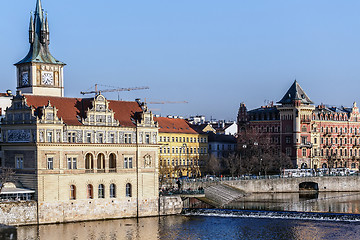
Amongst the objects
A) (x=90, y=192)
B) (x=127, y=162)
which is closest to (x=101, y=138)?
(x=127, y=162)

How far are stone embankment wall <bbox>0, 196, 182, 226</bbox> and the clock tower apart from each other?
62.9ft

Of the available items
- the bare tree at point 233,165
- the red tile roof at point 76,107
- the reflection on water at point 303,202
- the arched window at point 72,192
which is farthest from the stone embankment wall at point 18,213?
the bare tree at point 233,165

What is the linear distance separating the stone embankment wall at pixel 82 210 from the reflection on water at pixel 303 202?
40.5 ft

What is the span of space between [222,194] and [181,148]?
37844 millimetres

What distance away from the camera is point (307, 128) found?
151 metres

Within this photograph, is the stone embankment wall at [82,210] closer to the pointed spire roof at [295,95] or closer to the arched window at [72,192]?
the arched window at [72,192]

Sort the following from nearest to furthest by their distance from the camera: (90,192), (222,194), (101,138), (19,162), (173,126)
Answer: (19,162) → (90,192) → (101,138) → (222,194) → (173,126)

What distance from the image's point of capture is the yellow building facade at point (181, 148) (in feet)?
456

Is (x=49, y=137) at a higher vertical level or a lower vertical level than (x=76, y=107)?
lower

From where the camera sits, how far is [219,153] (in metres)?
156

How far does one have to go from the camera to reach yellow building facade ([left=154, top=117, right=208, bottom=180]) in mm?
139125

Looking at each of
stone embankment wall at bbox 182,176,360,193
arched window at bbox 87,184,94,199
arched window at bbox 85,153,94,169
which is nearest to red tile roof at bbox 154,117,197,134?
stone embankment wall at bbox 182,176,360,193

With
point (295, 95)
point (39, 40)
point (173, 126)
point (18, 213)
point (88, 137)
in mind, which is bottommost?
point (18, 213)

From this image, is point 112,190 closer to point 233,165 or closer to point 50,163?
point 50,163
